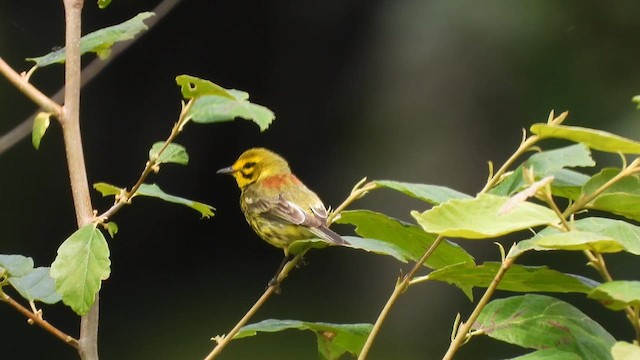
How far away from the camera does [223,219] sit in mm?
4367

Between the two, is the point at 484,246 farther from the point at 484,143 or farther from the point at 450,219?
the point at 450,219

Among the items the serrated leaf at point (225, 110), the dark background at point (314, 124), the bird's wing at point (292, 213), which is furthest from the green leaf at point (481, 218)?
the dark background at point (314, 124)

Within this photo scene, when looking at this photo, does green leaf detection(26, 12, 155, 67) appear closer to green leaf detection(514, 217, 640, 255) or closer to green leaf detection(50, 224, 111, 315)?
green leaf detection(50, 224, 111, 315)

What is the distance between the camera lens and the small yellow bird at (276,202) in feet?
6.05

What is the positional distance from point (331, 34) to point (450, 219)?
3.96m

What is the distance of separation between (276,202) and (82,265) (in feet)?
3.41

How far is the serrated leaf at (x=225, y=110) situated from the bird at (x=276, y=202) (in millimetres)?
766

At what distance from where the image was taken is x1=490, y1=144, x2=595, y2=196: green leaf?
0.82 meters

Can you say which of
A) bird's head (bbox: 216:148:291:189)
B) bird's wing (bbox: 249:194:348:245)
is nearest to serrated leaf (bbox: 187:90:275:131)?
bird's wing (bbox: 249:194:348:245)

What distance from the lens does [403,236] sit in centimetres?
90

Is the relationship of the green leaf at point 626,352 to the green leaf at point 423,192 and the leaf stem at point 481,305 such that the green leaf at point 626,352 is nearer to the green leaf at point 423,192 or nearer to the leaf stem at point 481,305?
the leaf stem at point 481,305

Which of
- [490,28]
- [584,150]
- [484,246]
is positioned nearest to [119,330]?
[484,246]

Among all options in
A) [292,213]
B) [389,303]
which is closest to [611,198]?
[389,303]

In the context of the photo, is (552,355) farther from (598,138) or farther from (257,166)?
(257,166)
